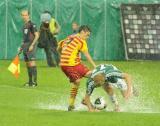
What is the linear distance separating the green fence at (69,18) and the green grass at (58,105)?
28.3 feet

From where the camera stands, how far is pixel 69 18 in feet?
117

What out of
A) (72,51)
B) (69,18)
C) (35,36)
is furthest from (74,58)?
(69,18)

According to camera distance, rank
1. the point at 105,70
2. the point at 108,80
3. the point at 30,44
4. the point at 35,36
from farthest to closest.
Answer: the point at 30,44
the point at 35,36
the point at 108,80
the point at 105,70

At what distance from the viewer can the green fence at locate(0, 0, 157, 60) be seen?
117 ft

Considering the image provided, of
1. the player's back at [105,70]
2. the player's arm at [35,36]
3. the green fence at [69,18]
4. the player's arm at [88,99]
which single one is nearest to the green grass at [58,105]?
the player's arm at [88,99]

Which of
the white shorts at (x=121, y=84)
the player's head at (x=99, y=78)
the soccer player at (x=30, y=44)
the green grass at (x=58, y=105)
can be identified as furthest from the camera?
the soccer player at (x=30, y=44)

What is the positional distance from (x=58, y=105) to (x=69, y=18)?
62.9 ft

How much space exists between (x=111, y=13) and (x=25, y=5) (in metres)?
3.87

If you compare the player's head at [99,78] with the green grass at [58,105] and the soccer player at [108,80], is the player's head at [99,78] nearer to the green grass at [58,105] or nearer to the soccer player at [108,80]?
the soccer player at [108,80]

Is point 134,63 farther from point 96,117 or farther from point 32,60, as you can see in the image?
point 96,117

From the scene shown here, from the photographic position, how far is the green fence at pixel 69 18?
35750 millimetres

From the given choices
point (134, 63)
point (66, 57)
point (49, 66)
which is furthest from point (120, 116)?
point (134, 63)

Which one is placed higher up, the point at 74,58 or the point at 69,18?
the point at 69,18

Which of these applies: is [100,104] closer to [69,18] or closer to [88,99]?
[88,99]
